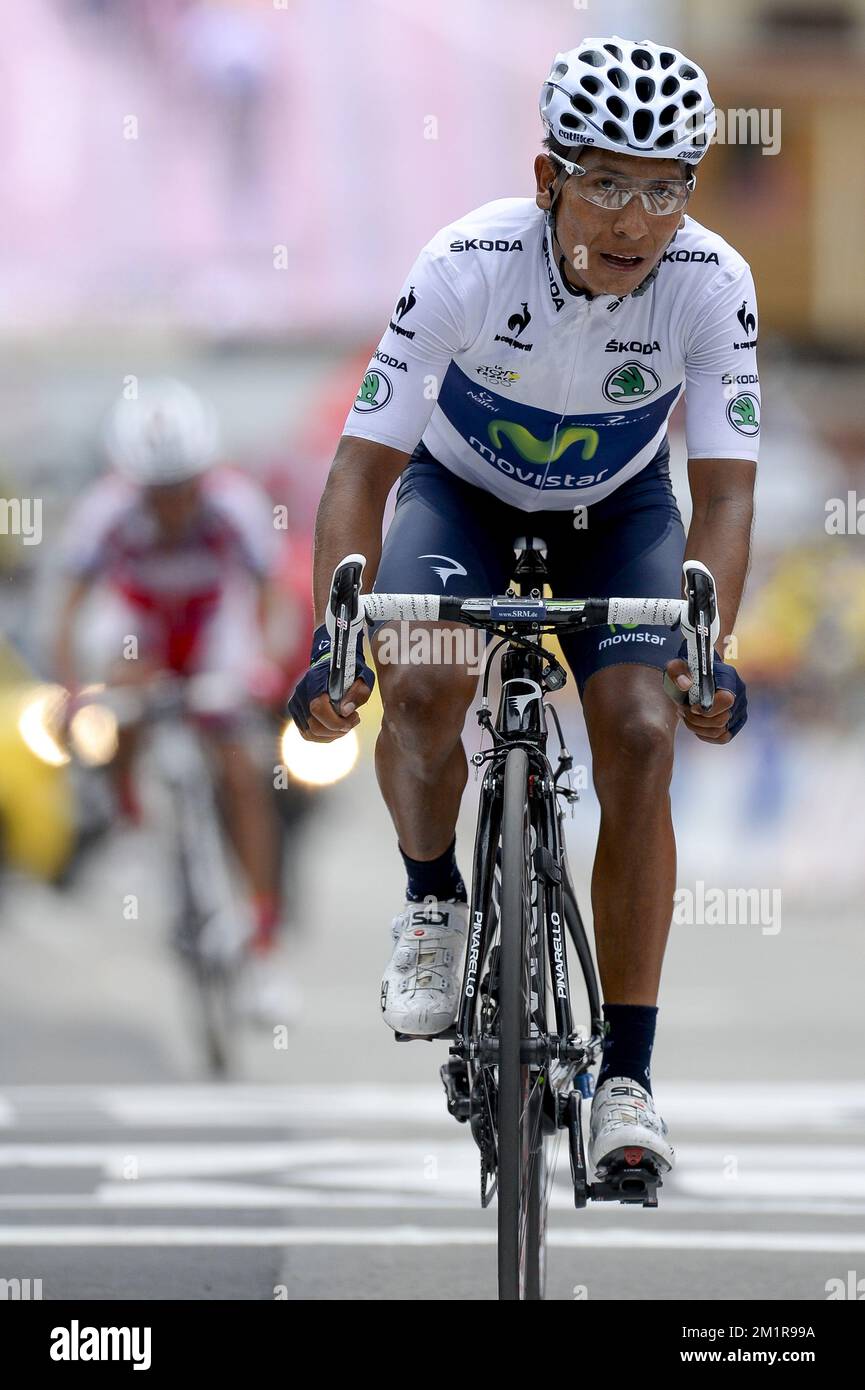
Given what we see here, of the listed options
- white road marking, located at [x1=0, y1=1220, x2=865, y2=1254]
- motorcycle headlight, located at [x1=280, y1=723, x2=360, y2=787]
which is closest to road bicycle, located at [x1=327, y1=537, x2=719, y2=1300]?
white road marking, located at [x1=0, y1=1220, x2=865, y2=1254]

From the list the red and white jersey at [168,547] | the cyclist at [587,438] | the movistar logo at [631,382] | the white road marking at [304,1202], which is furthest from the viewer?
the red and white jersey at [168,547]

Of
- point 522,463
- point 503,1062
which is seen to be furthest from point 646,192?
point 503,1062

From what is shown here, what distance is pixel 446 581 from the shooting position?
15.5ft

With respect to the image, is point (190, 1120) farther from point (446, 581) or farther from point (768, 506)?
point (768, 506)

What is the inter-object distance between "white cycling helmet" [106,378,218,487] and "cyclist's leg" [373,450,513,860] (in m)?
3.94

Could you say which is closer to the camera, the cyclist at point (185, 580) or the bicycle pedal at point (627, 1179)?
the bicycle pedal at point (627, 1179)

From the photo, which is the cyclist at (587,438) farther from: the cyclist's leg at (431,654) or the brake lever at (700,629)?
the brake lever at (700,629)

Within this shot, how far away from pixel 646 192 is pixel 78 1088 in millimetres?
5034

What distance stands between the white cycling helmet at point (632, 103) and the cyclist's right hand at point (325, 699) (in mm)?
1104

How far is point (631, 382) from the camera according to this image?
470cm

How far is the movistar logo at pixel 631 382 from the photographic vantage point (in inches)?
184

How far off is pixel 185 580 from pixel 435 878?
15.1ft

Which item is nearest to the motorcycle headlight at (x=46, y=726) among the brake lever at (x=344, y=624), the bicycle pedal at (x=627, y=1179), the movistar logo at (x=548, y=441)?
the movistar logo at (x=548, y=441)
